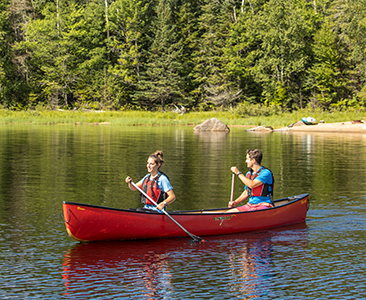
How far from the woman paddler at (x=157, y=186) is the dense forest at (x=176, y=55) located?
5055 centimetres

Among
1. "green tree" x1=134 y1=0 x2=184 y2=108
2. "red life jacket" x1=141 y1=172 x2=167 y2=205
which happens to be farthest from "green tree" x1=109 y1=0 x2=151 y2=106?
"red life jacket" x1=141 y1=172 x2=167 y2=205

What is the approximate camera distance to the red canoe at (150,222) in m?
9.03

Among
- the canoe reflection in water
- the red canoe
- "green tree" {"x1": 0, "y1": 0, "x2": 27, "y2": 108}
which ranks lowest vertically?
the canoe reflection in water

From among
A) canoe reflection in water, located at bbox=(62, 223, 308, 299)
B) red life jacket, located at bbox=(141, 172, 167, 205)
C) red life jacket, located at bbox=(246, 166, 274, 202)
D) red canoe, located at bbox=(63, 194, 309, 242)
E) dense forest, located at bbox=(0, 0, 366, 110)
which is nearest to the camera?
canoe reflection in water, located at bbox=(62, 223, 308, 299)

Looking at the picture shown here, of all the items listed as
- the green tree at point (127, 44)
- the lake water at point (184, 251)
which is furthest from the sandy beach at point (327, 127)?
the lake water at point (184, 251)

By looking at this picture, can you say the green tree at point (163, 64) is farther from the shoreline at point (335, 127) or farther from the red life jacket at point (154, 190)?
the red life jacket at point (154, 190)

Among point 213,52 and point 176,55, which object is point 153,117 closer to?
point 176,55

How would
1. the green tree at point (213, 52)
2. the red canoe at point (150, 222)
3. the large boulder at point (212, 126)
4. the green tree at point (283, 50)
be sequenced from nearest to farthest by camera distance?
the red canoe at point (150, 222), the large boulder at point (212, 126), the green tree at point (283, 50), the green tree at point (213, 52)

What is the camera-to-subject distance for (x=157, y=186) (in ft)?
→ 31.4

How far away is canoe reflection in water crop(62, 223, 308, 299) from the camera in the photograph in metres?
7.10

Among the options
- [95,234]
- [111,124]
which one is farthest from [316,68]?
[95,234]

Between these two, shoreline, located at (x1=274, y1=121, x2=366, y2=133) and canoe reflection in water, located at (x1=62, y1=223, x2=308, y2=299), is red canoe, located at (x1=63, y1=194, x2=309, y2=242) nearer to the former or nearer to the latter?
canoe reflection in water, located at (x1=62, y1=223, x2=308, y2=299)

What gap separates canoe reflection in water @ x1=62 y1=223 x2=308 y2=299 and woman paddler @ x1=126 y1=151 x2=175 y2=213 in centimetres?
→ 81

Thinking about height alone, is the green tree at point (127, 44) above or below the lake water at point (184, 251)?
above
